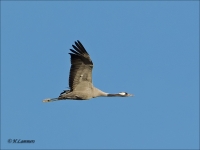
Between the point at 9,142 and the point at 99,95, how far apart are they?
4984 millimetres

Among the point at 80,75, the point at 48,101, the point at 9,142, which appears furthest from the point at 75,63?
the point at 9,142

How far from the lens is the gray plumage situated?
96.7ft

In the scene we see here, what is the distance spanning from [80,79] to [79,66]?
81 cm

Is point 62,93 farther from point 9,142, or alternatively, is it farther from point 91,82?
point 9,142

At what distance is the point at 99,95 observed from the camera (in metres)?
30.9

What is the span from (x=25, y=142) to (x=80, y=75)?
164 inches

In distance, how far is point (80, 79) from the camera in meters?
30.3

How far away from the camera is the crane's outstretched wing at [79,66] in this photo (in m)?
29.4

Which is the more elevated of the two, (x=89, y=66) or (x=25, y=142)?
(x=89, y=66)

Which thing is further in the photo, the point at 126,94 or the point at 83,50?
the point at 126,94

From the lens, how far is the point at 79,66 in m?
29.8

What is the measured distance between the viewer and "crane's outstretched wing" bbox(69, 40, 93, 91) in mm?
29391

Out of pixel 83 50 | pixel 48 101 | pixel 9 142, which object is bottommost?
pixel 9 142

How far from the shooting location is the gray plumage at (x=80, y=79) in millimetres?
29469
